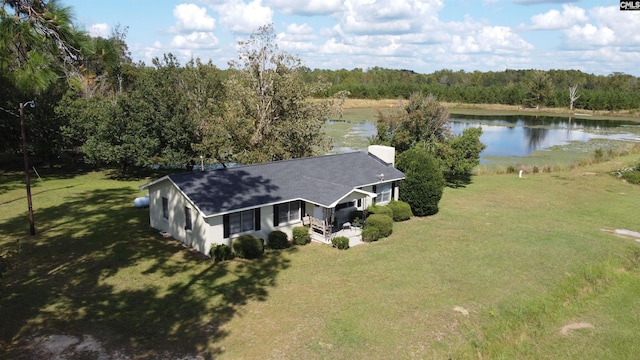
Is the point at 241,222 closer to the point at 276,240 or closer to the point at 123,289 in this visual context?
the point at 276,240

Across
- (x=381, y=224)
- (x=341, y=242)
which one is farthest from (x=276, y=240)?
(x=381, y=224)

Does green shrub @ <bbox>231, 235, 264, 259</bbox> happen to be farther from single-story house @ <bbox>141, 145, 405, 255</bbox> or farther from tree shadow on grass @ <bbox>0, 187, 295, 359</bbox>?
single-story house @ <bbox>141, 145, 405, 255</bbox>

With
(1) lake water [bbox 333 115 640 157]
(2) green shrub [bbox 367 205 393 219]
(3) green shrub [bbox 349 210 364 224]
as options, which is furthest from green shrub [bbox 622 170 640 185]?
(3) green shrub [bbox 349 210 364 224]

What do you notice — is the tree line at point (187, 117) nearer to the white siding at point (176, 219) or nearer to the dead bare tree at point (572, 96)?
the white siding at point (176, 219)

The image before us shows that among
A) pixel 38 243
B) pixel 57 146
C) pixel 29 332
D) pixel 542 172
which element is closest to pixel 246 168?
pixel 38 243

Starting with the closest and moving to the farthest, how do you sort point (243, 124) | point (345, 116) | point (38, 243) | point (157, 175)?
point (38, 243)
point (243, 124)
point (157, 175)
point (345, 116)

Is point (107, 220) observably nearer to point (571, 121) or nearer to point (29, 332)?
point (29, 332)
